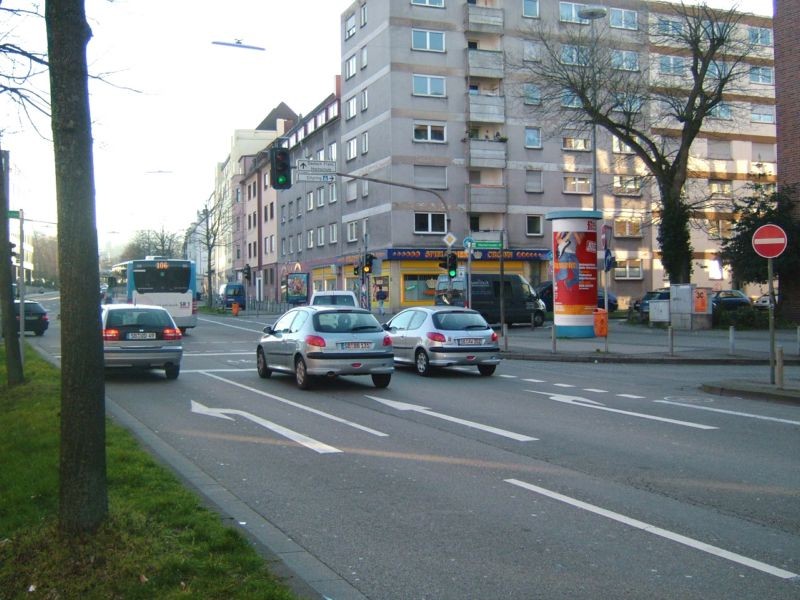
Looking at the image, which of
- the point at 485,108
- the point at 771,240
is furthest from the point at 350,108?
the point at 771,240

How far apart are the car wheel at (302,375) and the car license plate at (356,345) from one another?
2.77ft

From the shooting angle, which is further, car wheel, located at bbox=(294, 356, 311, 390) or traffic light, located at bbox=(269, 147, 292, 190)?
traffic light, located at bbox=(269, 147, 292, 190)

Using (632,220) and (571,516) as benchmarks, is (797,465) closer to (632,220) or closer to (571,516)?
(571,516)

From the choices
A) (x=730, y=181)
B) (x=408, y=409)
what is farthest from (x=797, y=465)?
(x=730, y=181)

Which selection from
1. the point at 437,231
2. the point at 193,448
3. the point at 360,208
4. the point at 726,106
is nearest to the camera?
the point at 193,448

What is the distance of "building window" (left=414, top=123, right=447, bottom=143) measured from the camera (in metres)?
52.2

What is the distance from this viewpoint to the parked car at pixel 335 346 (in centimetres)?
1525

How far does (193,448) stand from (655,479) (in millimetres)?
5005

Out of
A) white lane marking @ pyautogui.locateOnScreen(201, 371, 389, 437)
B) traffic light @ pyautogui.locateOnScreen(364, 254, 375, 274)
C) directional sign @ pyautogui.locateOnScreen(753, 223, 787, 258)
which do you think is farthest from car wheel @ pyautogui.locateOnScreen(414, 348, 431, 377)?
traffic light @ pyautogui.locateOnScreen(364, 254, 375, 274)

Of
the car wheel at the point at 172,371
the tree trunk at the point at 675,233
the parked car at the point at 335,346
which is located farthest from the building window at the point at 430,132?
the parked car at the point at 335,346

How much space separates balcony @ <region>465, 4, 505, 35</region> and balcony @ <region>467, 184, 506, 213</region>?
32.4 ft

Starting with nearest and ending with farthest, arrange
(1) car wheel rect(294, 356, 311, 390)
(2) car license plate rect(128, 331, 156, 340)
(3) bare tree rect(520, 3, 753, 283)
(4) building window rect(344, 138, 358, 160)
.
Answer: (1) car wheel rect(294, 356, 311, 390) < (2) car license plate rect(128, 331, 156, 340) < (3) bare tree rect(520, 3, 753, 283) < (4) building window rect(344, 138, 358, 160)

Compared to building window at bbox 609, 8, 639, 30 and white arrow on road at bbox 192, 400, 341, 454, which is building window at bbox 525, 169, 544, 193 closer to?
building window at bbox 609, 8, 639, 30

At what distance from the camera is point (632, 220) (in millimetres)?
59375
